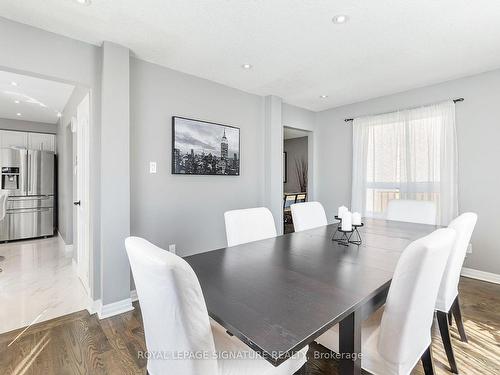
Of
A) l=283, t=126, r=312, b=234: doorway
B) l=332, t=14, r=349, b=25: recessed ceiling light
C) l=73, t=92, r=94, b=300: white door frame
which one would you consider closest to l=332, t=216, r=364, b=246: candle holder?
l=332, t=14, r=349, b=25: recessed ceiling light

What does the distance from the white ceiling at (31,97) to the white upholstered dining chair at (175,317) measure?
3.35 m

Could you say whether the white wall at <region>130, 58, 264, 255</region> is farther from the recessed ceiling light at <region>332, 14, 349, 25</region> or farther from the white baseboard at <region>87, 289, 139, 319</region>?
the recessed ceiling light at <region>332, 14, 349, 25</region>

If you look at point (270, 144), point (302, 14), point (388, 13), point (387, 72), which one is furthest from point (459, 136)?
point (302, 14)

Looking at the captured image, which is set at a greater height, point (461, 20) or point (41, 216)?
point (461, 20)

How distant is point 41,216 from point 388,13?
6.40 m

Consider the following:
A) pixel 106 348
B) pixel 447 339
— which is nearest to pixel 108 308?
pixel 106 348

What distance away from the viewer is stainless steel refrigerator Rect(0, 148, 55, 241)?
15.7 ft

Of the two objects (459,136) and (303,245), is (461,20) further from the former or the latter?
(303,245)

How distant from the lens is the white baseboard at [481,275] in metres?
2.92

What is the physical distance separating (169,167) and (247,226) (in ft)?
4.28

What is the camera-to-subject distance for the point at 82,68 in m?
2.24

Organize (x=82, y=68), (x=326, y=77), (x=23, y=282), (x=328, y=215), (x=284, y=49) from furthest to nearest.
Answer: (x=328, y=215)
(x=326, y=77)
(x=23, y=282)
(x=284, y=49)
(x=82, y=68)

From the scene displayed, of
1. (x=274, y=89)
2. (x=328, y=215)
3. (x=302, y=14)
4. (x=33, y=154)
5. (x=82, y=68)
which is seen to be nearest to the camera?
(x=302, y=14)

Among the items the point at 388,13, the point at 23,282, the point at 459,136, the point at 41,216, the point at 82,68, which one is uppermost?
the point at 388,13
